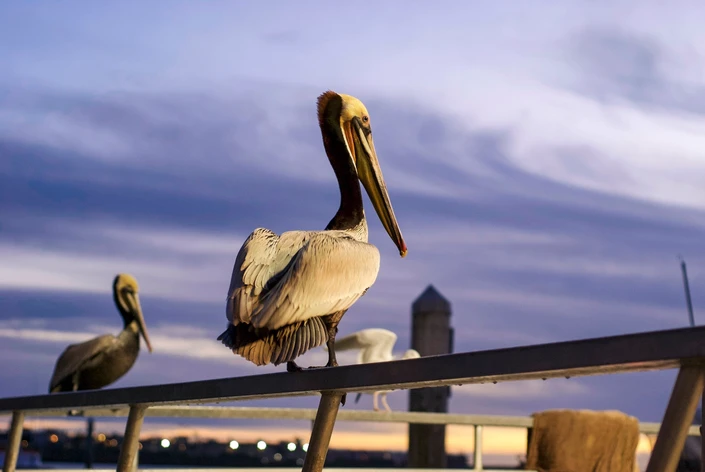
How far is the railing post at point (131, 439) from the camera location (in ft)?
9.73

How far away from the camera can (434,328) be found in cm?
889

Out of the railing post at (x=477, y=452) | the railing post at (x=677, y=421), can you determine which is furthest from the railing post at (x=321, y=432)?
the railing post at (x=477, y=452)

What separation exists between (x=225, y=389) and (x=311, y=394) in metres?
0.31

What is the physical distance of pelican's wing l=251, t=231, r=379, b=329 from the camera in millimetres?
3102

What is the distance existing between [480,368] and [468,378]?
46 mm

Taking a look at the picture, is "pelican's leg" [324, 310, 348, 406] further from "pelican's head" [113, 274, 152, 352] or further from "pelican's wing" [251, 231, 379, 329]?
"pelican's head" [113, 274, 152, 352]

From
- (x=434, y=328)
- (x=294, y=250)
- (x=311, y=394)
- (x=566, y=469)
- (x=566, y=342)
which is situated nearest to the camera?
(x=566, y=342)

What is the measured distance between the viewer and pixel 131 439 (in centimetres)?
300

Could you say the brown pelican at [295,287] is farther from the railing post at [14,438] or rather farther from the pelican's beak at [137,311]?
the pelican's beak at [137,311]

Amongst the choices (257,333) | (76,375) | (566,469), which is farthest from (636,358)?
(76,375)

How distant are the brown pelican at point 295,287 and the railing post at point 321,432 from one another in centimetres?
107

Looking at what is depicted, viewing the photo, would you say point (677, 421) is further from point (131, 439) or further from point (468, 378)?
point (131, 439)

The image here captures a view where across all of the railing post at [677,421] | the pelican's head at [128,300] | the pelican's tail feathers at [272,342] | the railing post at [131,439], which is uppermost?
the pelican's head at [128,300]

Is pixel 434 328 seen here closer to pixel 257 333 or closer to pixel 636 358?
pixel 257 333
